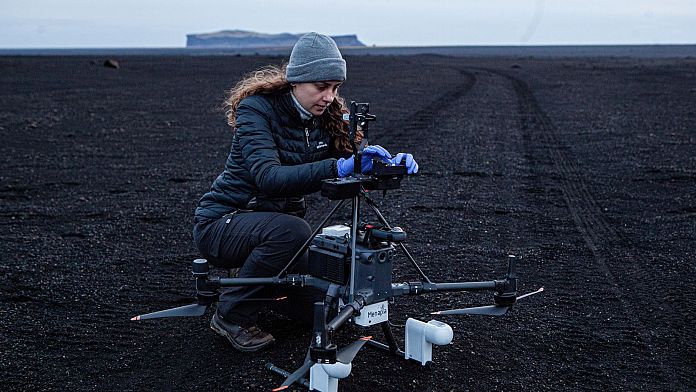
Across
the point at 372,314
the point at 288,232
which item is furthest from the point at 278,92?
the point at 372,314

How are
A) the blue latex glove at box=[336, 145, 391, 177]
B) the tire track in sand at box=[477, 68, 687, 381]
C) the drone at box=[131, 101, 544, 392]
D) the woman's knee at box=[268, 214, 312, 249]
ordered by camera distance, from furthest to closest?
the tire track in sand at box=[477, 68, 687, 381] < the woman's knee at box=[268, 214, 312, 249] < the blue latex glove at box=[336, 145, 391, 177] < the drone at box=[131, 101, 544, 392]

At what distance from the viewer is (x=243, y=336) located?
4066mm

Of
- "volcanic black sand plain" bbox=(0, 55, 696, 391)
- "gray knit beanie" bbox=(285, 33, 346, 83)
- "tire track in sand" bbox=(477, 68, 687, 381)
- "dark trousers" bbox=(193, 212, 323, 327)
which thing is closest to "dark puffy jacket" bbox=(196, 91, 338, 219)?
"dark trousers" bbox=(193, 212, 323, 327)

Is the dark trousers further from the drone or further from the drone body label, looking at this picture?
the drone body label

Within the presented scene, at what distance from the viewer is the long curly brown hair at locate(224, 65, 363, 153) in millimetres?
4074

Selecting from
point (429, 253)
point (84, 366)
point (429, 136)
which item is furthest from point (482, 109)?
point (84, 366)

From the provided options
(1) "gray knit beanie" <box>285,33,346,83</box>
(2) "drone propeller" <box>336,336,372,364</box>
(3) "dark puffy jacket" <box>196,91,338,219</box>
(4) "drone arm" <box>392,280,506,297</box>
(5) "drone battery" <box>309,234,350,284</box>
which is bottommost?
(2) "drone propeller" <box>336,336,372,364</box>

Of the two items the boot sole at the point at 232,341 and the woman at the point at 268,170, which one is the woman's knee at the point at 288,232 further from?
the boot sole at the point at 232,341

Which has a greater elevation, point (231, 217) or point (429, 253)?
point (231, 217)

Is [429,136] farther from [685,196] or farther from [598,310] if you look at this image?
[598,310]

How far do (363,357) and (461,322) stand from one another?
85cm

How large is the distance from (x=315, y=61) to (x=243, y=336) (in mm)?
1495

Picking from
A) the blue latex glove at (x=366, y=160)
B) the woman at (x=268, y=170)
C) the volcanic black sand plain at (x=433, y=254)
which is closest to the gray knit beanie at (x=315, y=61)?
the woman at (x=268, y=170)

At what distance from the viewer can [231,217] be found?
4184mm
